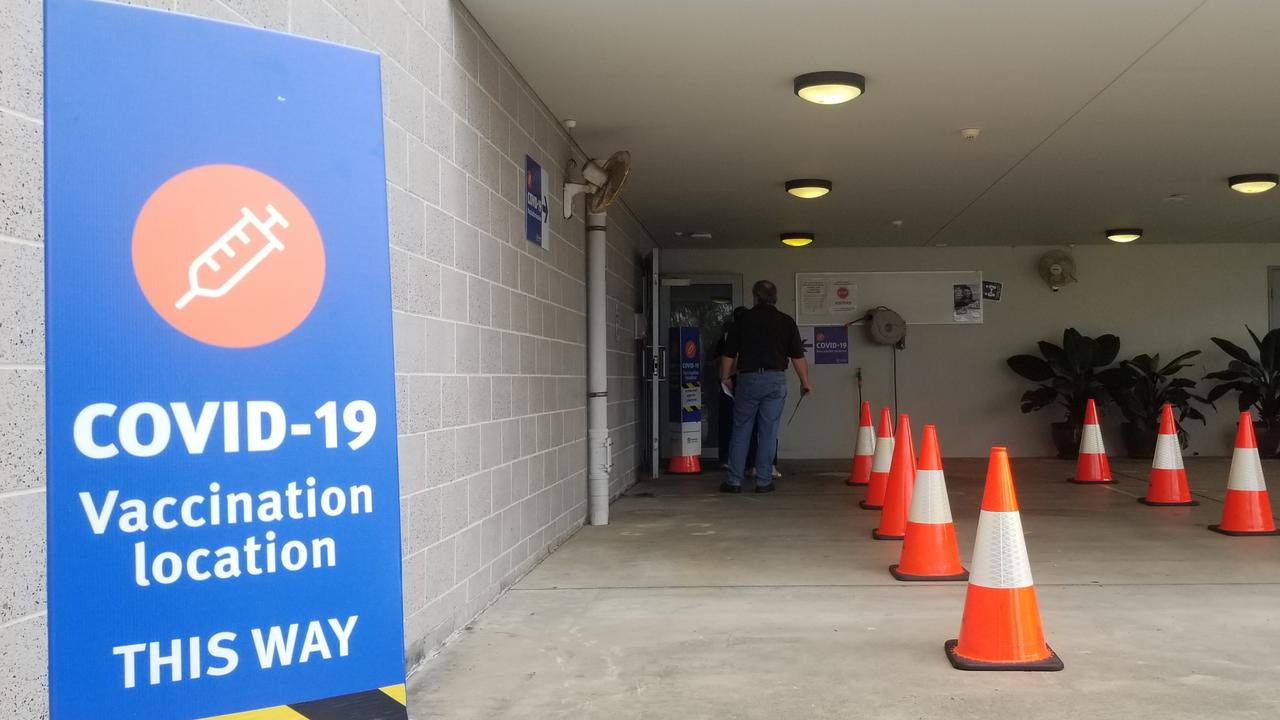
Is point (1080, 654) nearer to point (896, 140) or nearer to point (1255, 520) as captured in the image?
point (1255, 520)

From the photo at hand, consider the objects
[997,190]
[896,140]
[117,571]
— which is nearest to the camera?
[117,571]

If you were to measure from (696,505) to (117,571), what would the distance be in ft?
16.5

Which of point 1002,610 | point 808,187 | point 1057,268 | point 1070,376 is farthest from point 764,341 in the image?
point 1057,268

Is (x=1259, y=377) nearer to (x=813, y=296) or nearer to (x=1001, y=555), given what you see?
(x=813, y=296)

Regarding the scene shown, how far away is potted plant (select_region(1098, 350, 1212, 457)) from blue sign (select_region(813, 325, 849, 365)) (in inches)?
92.5

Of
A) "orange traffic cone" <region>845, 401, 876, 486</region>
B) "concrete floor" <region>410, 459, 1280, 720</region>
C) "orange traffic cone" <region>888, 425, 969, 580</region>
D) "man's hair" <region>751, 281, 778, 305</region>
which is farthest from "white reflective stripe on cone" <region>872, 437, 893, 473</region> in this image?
"orange traffic cone" <region>888, 425, 969, 580</region>

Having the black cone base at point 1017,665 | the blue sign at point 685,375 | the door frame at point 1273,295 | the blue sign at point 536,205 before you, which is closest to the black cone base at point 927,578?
the black cone base at point 1017,665

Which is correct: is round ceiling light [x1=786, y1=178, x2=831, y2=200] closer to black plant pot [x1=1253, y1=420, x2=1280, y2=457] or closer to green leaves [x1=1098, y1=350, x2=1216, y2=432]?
green leaves [x1=1098, y1=350, x2=1216, y2=432]

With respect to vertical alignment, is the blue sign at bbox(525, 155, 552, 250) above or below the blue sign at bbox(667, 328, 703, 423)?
above

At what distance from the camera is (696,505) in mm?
6082

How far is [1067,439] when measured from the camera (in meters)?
9.07

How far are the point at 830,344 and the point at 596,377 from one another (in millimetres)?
4820

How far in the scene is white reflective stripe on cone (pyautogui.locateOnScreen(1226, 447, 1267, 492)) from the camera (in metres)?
4.83

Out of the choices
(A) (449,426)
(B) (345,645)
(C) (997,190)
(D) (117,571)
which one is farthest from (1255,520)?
(D) (117,571)
